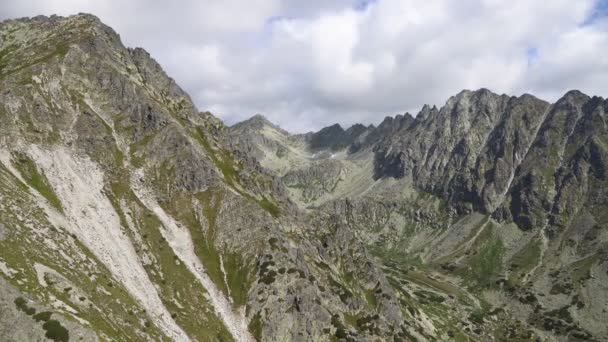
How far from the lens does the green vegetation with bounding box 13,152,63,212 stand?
10694 cm

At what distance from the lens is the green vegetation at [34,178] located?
351 ft

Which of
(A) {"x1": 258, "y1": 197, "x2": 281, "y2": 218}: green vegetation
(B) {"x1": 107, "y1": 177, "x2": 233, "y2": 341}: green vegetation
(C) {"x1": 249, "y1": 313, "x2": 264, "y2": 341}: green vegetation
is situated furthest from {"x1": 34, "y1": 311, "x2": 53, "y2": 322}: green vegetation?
(A) {"x1": 258, "y1": 197, "x2": 281, "y2": 218}: green vegetation

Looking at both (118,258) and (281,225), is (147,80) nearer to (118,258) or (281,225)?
(281,225)

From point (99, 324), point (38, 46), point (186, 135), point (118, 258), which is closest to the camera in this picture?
point (99, 324)

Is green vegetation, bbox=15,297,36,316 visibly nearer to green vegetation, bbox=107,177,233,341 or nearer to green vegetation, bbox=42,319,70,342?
green vegetation, bbox=42,319,70,342

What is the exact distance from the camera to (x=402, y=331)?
16125 cm

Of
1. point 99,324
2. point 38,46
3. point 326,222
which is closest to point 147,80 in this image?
point 38,46

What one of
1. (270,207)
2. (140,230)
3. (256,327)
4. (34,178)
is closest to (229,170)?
(270,207)

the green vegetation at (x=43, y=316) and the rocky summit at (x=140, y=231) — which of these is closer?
the green vegetation at (x=43, y=316)

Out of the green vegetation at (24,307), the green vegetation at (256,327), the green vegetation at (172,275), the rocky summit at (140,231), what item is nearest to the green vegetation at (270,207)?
the rocky summit at (140,231)

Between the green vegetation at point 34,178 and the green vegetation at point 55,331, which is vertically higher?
the green vegetation at point 34,178

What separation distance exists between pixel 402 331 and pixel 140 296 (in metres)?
97.3

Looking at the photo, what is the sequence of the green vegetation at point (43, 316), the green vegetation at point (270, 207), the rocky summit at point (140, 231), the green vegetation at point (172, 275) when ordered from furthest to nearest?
the green vegetation at point (270, 207) → the green vegetation at point (172, 275) → the rocky summit at point (140, 231) → the green vegetation at point (43, 316)

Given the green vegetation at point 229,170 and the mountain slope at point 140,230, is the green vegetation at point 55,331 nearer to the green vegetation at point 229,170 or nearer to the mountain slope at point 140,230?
the mountain slope at point 140,230
